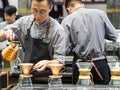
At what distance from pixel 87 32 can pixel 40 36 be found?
89 cm

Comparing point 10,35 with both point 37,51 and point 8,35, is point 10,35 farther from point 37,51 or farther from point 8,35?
point 37,51

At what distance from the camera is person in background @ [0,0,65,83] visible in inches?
104

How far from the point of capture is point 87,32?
3.59 metres

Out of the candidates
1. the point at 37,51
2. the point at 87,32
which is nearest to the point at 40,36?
the point at 37,51

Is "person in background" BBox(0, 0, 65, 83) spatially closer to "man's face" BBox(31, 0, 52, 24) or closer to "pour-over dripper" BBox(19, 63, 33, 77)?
"man's face" BBox(31, 0, 52, 24)

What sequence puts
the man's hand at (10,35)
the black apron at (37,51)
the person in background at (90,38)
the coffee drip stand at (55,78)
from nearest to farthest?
the coffee drip stand at (55,78)
the man's hand at (10,35)
the black apron at (37,51)
the person in background at (90,38)

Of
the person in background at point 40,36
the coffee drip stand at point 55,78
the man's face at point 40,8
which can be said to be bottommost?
the coffee drip stand at point 55,78

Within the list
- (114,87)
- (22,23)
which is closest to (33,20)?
(22,23)

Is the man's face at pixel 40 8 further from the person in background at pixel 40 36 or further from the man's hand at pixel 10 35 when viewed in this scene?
the man's hand at pixel 10 35

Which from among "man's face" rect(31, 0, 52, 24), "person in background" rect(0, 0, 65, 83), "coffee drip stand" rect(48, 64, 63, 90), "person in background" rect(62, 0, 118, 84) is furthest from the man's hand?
"person in background" rect(62, 0, 118, 84)

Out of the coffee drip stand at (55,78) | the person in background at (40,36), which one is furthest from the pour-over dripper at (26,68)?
the person in background at (40,36)

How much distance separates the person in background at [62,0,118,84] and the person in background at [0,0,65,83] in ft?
2.47

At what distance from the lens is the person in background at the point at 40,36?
8.66 feet

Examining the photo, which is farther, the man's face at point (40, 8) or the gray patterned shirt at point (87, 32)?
the gray patterned shirt at point (87, 32)
